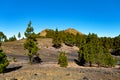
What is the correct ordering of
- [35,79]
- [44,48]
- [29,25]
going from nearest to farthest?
[35,79]
[29,25]
[44,48]

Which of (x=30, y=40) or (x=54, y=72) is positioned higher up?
(x=30, y=40)

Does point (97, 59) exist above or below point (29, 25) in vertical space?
below

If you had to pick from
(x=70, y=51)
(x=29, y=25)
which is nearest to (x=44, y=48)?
(x=70, y=51)

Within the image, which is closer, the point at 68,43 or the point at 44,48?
the point at 44,48

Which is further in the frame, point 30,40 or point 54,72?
point 30,40

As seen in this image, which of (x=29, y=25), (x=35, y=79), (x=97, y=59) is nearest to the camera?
(x=35, y=79)

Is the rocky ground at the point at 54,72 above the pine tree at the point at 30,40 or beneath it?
beneath

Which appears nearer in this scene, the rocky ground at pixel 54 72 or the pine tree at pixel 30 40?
the rocky ground at pixel 54 72

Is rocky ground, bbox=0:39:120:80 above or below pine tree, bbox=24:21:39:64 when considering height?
below

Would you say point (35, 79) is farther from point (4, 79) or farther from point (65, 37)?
point (65, 37)

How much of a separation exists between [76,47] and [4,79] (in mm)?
149537

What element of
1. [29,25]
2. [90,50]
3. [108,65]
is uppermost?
[29,25]

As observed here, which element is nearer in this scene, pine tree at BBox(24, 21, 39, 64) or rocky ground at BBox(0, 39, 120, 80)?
rocky ground at BBox(0, 39, 120, 80)

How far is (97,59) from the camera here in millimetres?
102875
